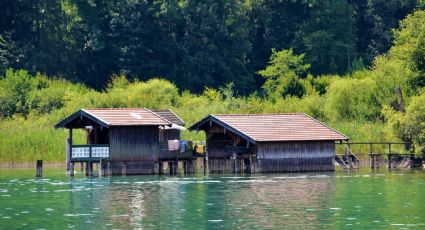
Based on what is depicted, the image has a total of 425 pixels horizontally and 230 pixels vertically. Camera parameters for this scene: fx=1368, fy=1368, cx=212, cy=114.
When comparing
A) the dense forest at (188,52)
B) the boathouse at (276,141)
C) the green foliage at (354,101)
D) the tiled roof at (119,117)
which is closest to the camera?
the tiled roof at (119,117)

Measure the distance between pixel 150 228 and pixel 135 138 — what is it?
31771 millimetres

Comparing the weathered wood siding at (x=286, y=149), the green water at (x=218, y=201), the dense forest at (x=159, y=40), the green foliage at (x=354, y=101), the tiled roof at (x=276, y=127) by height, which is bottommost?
the green water at (x=218, y=201)

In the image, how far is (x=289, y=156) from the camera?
7725 centimetres

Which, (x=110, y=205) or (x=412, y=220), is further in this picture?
(x=110, y=205)

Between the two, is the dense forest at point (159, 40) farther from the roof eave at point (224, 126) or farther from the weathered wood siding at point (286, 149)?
the weathered wood siding at point (286, 149)

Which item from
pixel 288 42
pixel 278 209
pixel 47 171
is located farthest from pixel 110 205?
pixel 288 42

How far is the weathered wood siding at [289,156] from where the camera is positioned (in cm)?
7712

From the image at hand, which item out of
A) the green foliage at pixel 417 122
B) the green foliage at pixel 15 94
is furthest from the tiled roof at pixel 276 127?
the green foliage at pixel 15 94

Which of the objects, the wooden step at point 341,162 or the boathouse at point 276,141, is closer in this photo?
the boathouse at point 276,141

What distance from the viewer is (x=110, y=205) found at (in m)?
54.7

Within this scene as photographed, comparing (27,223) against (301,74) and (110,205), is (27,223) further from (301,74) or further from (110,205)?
(301,74)

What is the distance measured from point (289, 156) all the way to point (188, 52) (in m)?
50.8

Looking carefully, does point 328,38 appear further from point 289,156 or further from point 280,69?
point 289,156

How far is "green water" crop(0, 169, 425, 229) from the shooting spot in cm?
4719
